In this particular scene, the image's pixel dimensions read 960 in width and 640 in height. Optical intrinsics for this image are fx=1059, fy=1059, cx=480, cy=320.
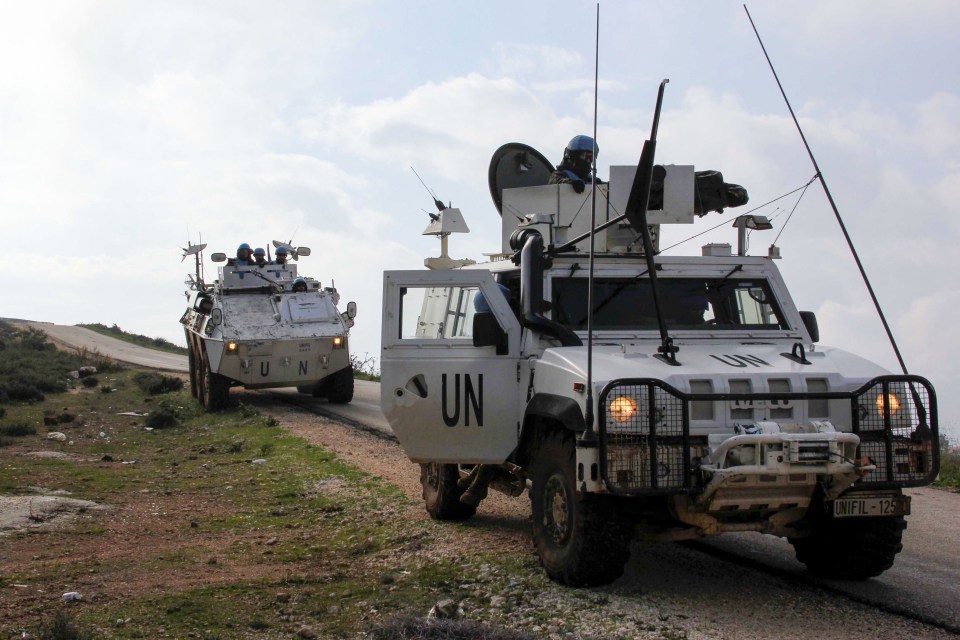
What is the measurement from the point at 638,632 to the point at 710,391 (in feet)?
4.17

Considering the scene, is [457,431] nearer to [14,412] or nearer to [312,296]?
[312,296]

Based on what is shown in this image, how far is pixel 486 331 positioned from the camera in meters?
6.57

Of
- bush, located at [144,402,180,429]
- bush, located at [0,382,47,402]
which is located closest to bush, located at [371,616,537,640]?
bush, located at [144,402,180,429]

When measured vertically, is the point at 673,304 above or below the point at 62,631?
above

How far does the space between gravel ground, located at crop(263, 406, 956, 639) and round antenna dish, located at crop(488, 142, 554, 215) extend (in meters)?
3.08

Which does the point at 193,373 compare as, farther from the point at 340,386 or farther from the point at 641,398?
the point at 641,398

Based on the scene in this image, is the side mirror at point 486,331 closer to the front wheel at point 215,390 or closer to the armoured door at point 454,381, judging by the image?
the armoured door at point 454,381

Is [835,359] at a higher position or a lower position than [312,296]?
lower

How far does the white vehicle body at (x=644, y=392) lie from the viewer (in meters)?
5.29

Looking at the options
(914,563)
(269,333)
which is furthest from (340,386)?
(914,563)

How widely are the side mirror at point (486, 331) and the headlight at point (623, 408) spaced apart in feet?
4.73

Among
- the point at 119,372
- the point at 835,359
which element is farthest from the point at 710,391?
the point at 119,372

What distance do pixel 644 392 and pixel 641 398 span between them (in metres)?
0.04

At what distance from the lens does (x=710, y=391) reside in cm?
547
